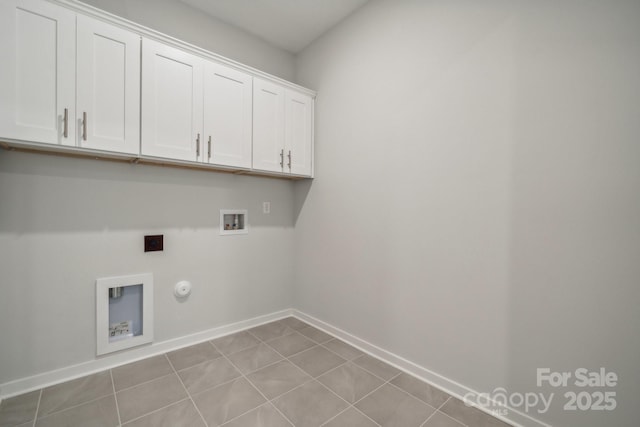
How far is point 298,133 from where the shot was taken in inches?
105

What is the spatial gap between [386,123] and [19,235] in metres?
2.64

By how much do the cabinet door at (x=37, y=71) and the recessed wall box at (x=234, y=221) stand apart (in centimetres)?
121

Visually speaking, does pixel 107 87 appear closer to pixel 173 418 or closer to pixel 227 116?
pixel 227 116

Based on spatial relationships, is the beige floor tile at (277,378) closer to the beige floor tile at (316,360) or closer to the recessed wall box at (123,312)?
the beige floor tile at (316,360)

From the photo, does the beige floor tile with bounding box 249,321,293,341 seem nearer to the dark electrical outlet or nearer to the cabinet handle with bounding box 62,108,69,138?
the dark electrical outlet

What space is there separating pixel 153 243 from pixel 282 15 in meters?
2.31

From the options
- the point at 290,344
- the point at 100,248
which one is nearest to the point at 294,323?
the point at 290,344

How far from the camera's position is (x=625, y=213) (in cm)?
120

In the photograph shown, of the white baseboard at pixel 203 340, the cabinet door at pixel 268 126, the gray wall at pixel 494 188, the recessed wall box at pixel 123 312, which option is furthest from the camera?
the cabinet door at pixel 268 126

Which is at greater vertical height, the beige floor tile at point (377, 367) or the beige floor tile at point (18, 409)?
the beige floor tile at point (18, 409)

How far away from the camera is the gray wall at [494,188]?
4.03 feet

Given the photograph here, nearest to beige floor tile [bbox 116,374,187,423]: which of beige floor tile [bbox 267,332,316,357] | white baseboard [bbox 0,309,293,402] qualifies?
white baseboard [bbox 0,309,293,402]

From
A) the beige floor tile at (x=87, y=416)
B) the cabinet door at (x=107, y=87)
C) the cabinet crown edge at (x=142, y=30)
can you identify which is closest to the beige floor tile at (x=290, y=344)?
the beige floor tile at (x=87, y=416)

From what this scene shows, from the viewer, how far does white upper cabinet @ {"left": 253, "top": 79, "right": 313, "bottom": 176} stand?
2402mm
